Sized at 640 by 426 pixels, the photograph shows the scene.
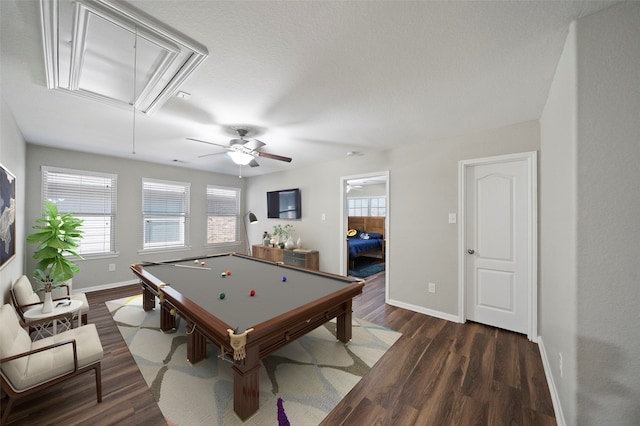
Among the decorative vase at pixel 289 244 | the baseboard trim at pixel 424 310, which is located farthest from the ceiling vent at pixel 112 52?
the baseboard trim at pixel 424 310

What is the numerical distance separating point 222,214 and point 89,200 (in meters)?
2.60

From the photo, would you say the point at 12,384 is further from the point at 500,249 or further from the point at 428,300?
the point at 500,249

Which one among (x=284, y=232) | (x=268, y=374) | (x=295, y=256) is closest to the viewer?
(x=268, y=374)

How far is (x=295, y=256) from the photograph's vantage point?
15.2ft

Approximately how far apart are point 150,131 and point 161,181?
244 centimetres

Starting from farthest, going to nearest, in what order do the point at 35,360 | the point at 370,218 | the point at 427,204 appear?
the point at 370,218
the point at 427,204
the point at 35,360

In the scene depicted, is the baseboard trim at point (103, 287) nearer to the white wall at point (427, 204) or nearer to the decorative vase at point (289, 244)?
the decorative vase at point (289, 244)

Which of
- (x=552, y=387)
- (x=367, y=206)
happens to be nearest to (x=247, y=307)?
(x=552, y=387)

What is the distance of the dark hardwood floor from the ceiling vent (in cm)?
237

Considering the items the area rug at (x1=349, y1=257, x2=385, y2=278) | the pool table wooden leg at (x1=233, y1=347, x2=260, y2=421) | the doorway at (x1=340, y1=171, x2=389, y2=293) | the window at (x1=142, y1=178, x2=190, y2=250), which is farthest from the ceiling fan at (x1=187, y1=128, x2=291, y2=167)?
the area rug at (x1=349, y1=257, x2=385, y2=278)

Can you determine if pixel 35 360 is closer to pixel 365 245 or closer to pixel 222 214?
pixel 222 214

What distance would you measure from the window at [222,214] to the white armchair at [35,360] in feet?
13.9

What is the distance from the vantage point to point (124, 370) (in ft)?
6.03

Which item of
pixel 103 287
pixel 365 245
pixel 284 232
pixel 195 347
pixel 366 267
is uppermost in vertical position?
pixel 284 232
